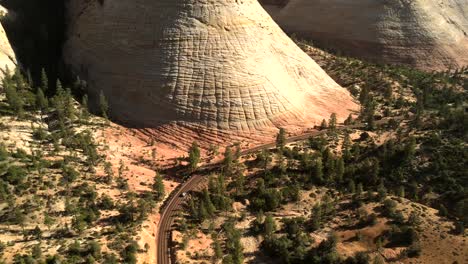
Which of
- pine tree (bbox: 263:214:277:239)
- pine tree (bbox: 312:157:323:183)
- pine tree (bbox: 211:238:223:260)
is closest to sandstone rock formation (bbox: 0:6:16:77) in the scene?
pine tree (bbox: 211:238:223:260)

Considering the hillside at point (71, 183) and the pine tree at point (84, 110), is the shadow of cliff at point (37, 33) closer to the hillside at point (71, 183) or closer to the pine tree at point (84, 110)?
the pine tree at point (84, 110)

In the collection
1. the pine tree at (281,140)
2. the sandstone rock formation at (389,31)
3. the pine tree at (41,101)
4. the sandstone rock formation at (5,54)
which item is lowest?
the pine tree at (281,140)

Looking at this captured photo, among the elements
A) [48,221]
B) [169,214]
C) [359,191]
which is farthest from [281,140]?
[48,221]

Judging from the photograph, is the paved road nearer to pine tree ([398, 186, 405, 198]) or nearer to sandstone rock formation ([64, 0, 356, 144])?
sandstone rock formation ([64, 0, 356, 144])

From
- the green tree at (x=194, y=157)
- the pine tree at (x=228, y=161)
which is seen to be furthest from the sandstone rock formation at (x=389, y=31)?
the green tree at (x=194, y=157)

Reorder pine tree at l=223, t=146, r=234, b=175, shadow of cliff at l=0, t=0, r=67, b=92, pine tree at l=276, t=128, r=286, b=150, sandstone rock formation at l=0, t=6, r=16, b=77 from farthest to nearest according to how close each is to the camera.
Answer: shadow of cliff at l=0, t=0, r=67, b=92 < sandstone rock formation at l=0, t=6, r=16, b=77 < pine tree at l=276, t=128, r=286, b=150 < pine tree at l=223, t=146, r=234, b=175

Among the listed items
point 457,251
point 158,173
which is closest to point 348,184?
point 457,251

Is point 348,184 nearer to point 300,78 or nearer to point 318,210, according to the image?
point 318,210
